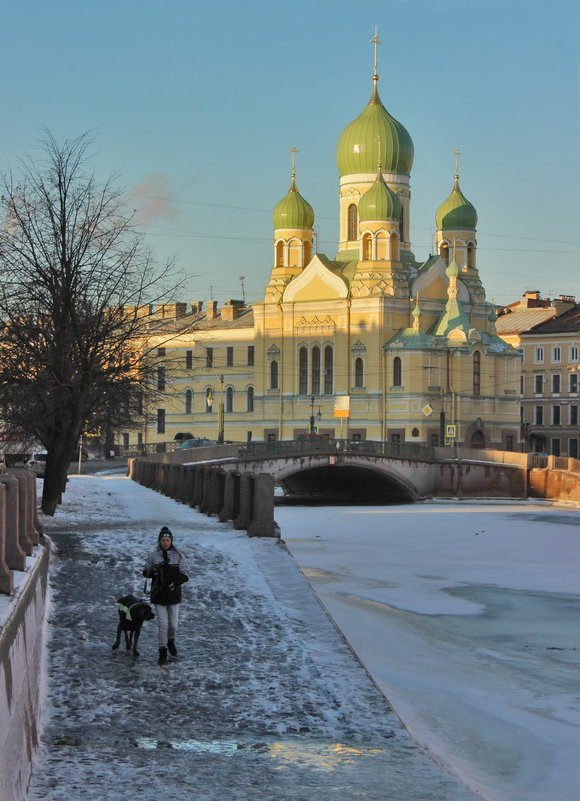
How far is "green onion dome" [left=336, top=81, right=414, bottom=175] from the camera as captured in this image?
9988 cm

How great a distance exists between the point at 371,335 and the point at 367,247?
20.5ft

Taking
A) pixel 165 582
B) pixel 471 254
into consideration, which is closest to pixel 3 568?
pixel 165 582

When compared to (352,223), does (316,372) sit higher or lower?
lower

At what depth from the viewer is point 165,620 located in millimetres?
16156

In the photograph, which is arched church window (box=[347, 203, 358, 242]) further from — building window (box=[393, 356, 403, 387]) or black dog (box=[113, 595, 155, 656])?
black dog (box=[113, 595, 155, 656])

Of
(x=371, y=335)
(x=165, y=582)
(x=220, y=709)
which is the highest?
(x=371, y=335)

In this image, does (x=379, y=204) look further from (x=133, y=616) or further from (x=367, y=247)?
(x=133, y=616)

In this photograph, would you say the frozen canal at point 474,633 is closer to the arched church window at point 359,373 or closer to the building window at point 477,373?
the building window at point 477,373

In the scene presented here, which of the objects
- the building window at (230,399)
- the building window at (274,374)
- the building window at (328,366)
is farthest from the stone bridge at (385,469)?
the building window at (230,399)

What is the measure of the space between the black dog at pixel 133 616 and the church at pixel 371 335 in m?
74.4

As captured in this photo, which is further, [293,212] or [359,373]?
[293,212]

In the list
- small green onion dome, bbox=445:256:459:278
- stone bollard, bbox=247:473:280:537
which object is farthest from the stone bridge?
stone bollard, bbox=247:473:280:537

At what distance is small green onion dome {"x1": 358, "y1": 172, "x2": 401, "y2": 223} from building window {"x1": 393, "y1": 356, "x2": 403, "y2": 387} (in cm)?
969

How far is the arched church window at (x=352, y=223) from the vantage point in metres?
102
